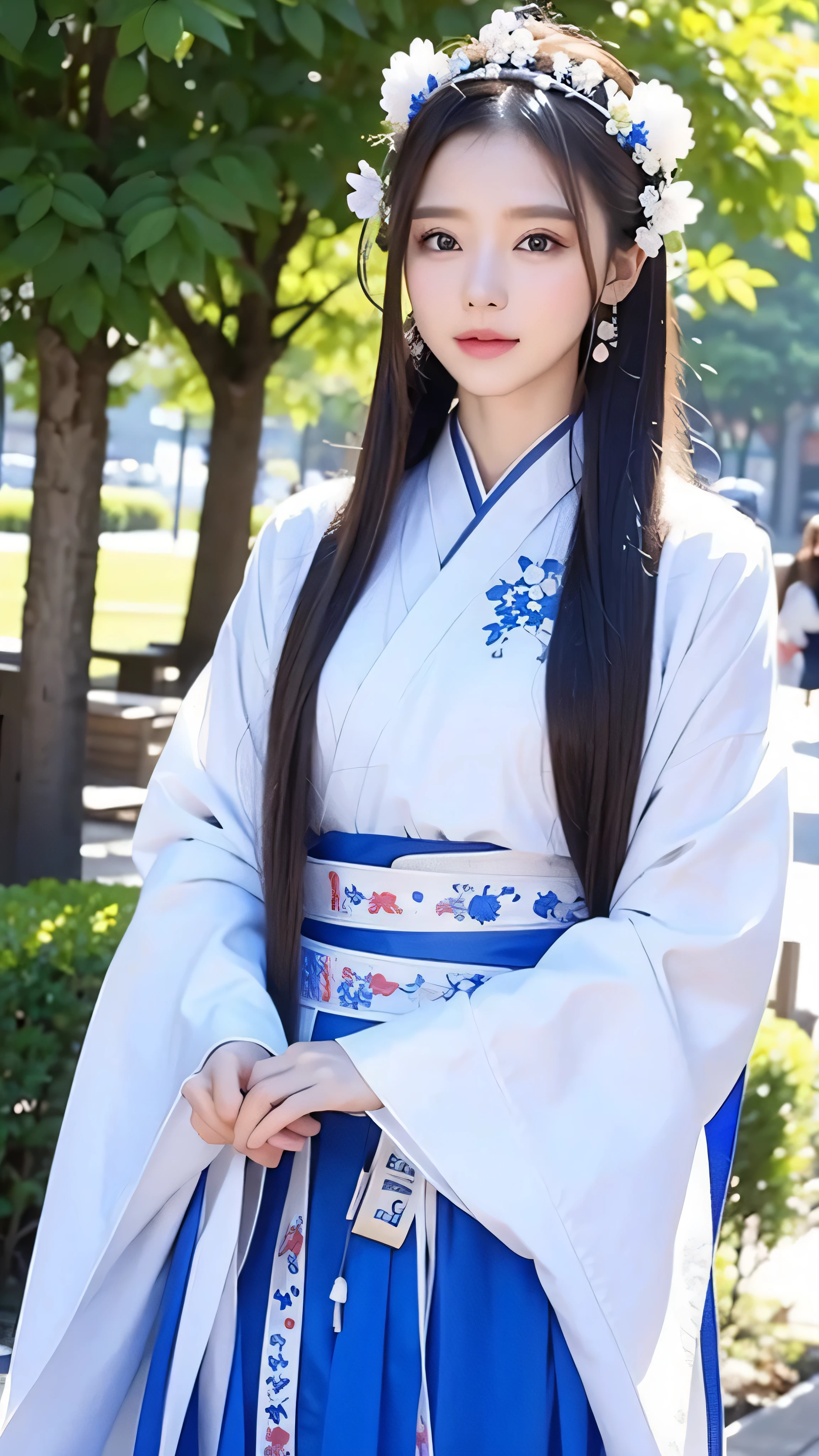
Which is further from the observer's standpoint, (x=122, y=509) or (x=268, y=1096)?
(x=122, y=509)

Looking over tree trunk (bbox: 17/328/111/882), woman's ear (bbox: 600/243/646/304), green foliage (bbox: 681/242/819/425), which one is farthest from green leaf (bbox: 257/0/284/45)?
green foliage (bbox: 681/242/819/425)

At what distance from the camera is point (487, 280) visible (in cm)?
164

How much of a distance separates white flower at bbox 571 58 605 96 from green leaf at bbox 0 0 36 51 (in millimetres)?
1572

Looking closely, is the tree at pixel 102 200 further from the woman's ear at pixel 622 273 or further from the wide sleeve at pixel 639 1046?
the wide sleeve at pixel 639 1046

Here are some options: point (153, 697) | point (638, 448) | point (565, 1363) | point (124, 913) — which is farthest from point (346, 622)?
point (153, 697)

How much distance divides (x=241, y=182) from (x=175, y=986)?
1.97m

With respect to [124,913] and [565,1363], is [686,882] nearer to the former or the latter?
[565,1363]

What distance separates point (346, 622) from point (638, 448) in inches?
14.8

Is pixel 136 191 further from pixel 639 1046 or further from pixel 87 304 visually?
pixel 639 1046

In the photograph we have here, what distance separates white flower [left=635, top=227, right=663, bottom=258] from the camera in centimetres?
172

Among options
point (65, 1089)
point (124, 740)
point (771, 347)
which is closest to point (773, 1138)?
point (65, 1089)

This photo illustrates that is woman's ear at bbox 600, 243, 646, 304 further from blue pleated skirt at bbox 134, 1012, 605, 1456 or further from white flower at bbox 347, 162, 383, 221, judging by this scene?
blue pleated skirt at bbox 134, 1012, 605, 1456

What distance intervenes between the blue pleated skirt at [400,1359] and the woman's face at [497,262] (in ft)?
2.73

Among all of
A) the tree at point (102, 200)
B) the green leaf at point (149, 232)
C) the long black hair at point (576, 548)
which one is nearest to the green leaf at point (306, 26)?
the tree at point (102, 200)
